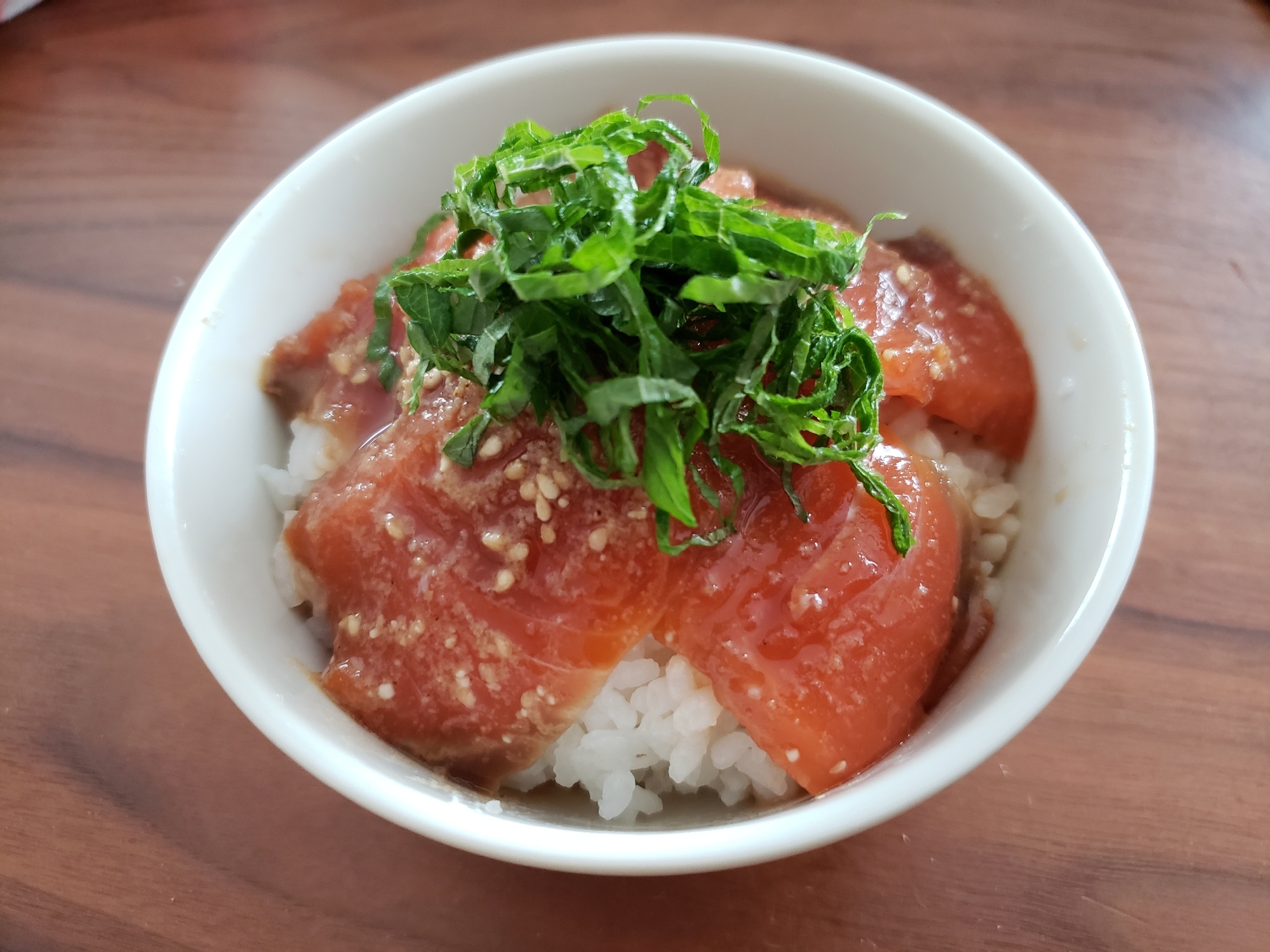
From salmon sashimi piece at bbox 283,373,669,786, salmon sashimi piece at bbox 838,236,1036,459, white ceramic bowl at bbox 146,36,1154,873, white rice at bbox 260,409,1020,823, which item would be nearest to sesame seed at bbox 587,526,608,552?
salmon sashimi piece at bbox 283,373,669,786

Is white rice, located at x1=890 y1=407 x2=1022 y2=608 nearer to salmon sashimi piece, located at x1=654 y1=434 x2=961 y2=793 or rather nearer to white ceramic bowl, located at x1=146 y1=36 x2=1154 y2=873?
white ceramic bowl, located at x1=146 y1=36 x2=1154 y2=873

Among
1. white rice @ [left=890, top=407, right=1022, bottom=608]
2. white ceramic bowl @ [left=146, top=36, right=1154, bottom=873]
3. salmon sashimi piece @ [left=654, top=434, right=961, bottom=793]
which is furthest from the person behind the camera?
white rice @ [left=890, top=407, right=1022, bottom=608]

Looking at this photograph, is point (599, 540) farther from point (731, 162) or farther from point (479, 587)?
point (731, 162)

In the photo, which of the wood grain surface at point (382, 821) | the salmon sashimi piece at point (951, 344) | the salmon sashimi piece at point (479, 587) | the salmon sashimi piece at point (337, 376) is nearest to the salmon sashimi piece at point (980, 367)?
the salmon sashimi piece at point (951, 344)

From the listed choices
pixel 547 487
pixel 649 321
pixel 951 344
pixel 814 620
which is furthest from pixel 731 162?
pixel 814 620

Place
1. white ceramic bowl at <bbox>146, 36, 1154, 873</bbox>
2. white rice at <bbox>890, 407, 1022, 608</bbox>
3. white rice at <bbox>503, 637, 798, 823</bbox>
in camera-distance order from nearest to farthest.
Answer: white ceramic bowl at <bbox>146, 36, 1154, 873</bbox> < white rice at <bbox>503, 637, 798, 823</bbox> < white rice at <bbox>890, 407, 1022, 608</bbox>

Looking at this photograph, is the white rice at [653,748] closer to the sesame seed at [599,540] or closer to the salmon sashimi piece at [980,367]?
the sesame seed at [599,540]

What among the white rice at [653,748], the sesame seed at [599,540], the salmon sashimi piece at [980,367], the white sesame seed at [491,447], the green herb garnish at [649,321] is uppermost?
the green herb garnish at [649,321]

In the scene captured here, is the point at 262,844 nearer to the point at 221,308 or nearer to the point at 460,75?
the point at 221,308
